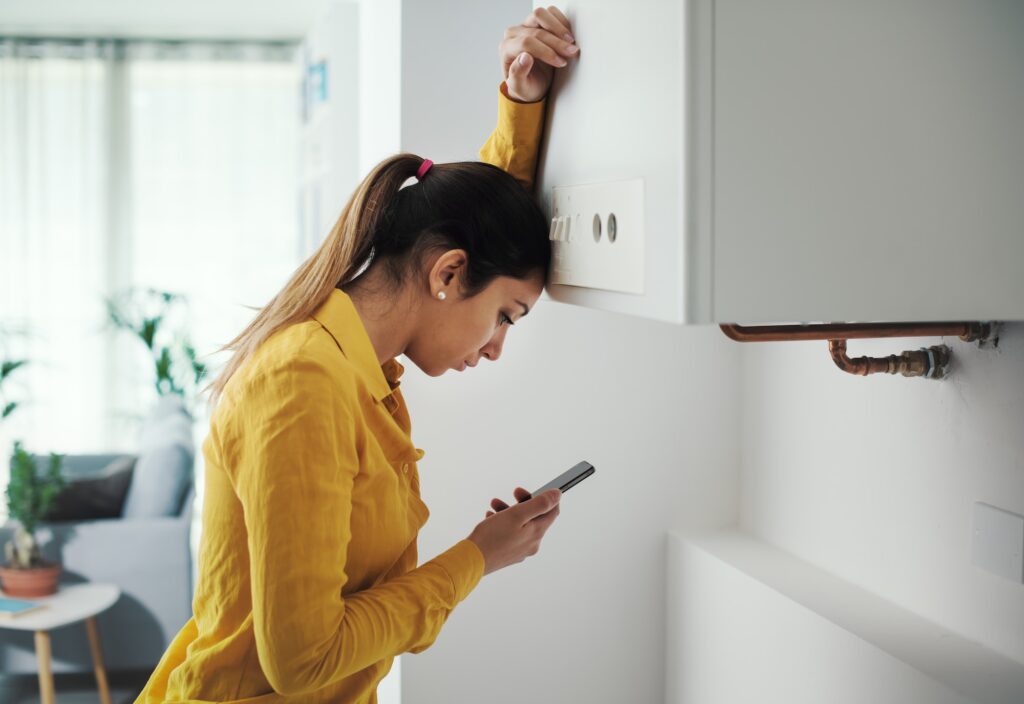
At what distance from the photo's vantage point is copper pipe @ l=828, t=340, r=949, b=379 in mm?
1098

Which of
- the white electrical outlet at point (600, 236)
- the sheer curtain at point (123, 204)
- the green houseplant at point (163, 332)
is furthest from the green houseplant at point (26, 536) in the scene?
the white electrical outlet at point (600, 236)

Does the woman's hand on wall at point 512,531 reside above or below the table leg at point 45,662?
above

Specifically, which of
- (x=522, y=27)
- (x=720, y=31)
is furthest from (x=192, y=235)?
(x=720, y=31)

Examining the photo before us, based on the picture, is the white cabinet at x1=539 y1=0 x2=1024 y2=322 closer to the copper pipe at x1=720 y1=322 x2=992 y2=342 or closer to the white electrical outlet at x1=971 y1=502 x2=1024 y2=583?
the copper pipe at x1=720 y1=322 x2=992 y2=342

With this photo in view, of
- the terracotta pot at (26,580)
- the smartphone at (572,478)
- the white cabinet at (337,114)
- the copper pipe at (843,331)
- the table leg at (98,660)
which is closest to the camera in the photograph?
the copper pipe at (843,331)

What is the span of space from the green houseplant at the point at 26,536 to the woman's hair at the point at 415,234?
2070 millimetres

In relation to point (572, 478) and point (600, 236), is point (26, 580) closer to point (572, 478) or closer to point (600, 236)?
point (572, 478)

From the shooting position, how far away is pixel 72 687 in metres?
3.10

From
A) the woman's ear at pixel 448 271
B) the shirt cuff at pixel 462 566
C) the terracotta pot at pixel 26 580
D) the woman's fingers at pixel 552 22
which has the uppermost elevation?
the woman's fingers at pixel 552 22

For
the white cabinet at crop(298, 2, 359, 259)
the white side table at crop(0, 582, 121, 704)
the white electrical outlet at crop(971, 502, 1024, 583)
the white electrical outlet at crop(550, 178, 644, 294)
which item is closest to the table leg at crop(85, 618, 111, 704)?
the white side table at crop(0, 582, 121, 704)

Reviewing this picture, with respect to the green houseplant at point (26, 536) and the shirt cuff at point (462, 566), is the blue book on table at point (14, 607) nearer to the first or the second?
the green houseplant at point (26, 536)

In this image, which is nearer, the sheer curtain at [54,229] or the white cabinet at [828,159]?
the white cabinet at [828,159]

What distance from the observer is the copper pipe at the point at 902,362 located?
110 cm

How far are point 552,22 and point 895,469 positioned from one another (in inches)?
27.4
